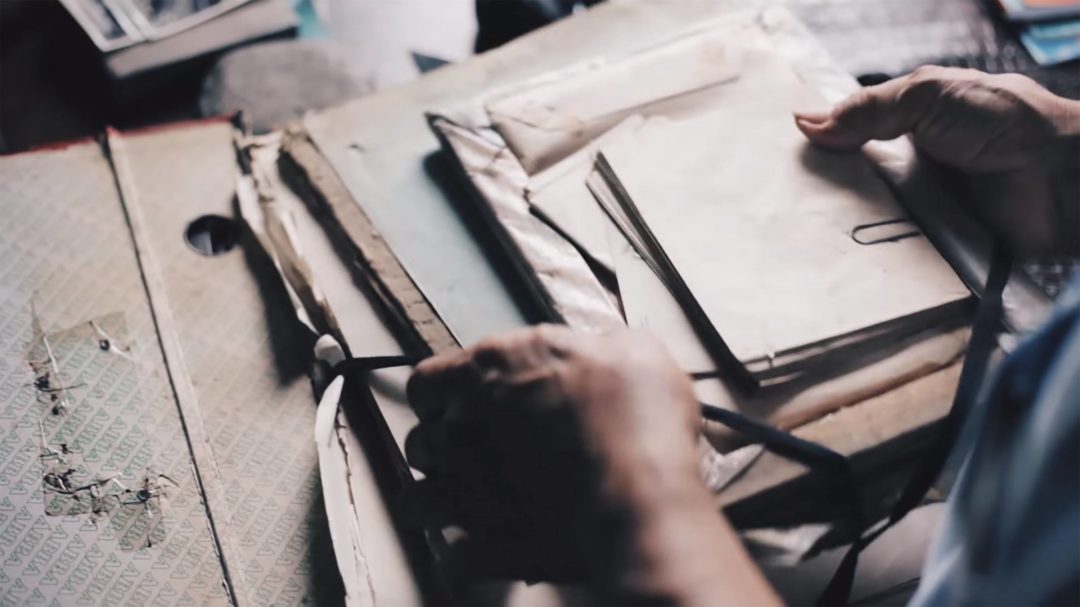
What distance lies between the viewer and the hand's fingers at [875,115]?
0.81m

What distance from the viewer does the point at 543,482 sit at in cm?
59

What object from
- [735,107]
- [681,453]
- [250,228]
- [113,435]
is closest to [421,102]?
[250,228]

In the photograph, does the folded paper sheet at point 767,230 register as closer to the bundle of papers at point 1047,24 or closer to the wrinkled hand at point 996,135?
the wrinkled hand at point 996,135

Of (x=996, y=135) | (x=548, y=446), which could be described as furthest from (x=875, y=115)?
(x=548, y=446)

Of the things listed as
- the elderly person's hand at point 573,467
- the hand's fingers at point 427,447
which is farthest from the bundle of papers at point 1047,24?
the hand's fingers at point 427,447

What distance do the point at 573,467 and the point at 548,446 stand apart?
0.08ft

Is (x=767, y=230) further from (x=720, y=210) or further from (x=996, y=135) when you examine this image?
(x=996, y=135)

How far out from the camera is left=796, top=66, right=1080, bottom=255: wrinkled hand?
30.1 inches

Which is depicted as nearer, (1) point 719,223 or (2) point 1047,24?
(1) point 719,223

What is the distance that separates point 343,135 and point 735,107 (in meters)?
0.43

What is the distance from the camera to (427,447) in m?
0.65

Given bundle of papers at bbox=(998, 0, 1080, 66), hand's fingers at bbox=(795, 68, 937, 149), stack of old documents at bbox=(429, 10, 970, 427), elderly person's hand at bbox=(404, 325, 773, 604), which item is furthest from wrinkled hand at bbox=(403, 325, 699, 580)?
bundle of papers at bbox=(998, 0, 1080, 66)

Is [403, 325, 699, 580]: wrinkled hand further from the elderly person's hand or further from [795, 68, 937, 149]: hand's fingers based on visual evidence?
[795, 68, 937, 149]: hand's fingers

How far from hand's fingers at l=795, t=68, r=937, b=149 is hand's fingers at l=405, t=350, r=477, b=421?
17.7 inches
